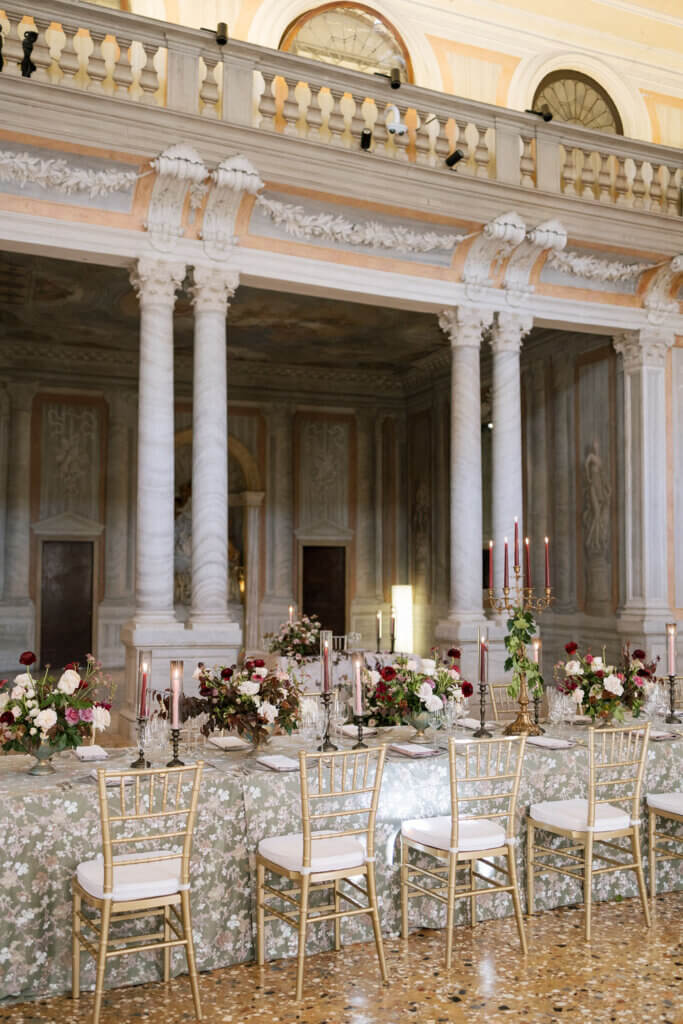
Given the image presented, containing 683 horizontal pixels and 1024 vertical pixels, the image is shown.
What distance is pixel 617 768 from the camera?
558 centimetres

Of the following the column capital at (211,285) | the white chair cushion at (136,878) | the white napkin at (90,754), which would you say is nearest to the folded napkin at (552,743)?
the white chair cushion at (136,878)

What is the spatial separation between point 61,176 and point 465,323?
4292 millimetres

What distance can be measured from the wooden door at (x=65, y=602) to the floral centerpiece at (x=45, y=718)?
10.5 meters

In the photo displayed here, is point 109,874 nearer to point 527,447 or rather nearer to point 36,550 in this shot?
point 527,447

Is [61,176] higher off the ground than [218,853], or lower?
higher

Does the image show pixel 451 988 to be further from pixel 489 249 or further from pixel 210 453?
pixel 489 249

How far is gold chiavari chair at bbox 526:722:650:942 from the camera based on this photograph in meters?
5.07

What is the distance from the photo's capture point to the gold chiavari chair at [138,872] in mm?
3898

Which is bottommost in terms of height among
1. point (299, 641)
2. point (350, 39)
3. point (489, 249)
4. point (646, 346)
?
point (299, 641)

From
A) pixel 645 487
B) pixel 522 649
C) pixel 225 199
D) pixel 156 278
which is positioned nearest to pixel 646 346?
pixel 645 487

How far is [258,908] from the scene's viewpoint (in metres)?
4.55

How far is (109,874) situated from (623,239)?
869 centimetres

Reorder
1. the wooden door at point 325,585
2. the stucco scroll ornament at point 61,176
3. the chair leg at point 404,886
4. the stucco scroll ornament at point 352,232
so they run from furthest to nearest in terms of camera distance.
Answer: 1. the wooden door at point 325,585
2. the stucco scroll ornament at point 352,232
3. the stucco scroll ornament at point 61,176
4. the chair leg at point 404,886

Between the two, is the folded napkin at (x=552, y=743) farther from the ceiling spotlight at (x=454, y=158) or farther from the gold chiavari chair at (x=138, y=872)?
the ceiling spotlight at (x=454, y=158)
